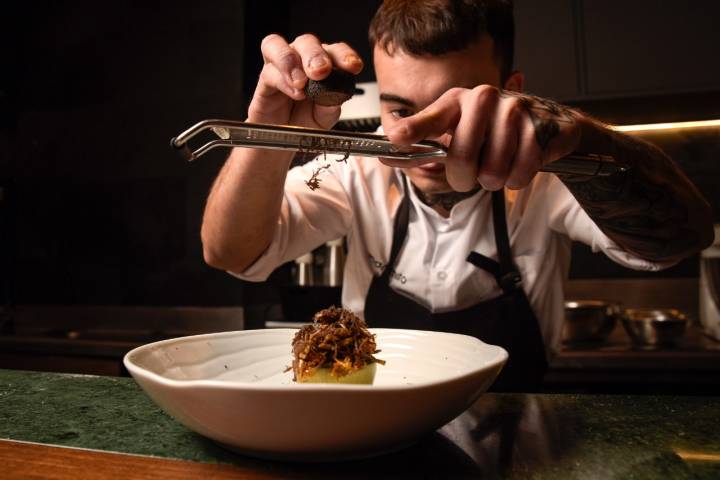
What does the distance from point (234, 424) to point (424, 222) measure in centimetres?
116

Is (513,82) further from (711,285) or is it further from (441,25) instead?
(711,285)

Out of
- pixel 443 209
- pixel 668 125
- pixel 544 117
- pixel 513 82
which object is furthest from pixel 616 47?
pixel 544 117

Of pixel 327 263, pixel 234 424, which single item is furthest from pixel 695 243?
pixel 327 263

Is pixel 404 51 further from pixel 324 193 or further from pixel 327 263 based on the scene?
pixel 327 263

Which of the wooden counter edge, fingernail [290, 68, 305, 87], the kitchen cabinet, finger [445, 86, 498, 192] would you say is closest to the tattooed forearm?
finger [445, 86, 498, 192]

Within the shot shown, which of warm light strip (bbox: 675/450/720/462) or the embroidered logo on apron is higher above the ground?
the embroidered logo on apron

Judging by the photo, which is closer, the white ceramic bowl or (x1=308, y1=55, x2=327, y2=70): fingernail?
the white ceramic bowl

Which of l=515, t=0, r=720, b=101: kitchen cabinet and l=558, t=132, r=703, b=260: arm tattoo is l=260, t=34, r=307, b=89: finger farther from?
l=515, t=0, r=720, b=101: kitchen cabinet

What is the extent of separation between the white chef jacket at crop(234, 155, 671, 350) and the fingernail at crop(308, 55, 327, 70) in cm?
69

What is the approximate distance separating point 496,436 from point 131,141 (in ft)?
10.3

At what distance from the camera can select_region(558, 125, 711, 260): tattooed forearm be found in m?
1.08

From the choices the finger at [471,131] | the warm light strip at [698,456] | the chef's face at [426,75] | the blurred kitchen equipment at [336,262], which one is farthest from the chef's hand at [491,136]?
the blurred kitchen equipment at [336,262]

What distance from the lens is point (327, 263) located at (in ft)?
9.69

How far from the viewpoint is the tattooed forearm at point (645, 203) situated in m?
1.08
